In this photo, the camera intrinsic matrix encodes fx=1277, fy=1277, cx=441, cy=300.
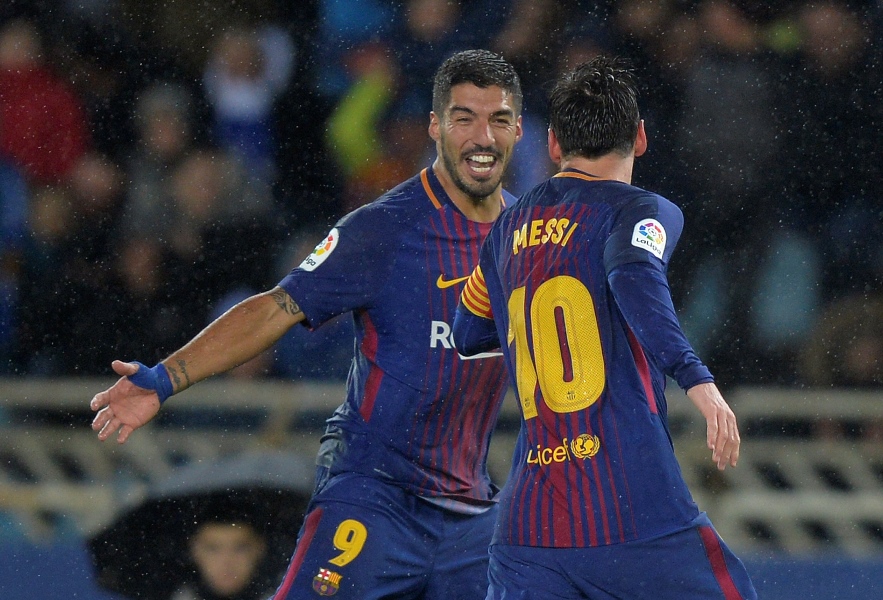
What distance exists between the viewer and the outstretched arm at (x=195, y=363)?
120 inches

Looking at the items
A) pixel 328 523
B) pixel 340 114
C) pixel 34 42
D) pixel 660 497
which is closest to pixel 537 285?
pixel 660 497

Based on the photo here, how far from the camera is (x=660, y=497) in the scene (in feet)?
8.27

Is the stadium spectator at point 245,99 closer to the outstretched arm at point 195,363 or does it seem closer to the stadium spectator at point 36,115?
the stadium spectator at point 36,115

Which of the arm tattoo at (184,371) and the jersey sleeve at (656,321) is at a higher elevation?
the jersey sleeve at (656,321)

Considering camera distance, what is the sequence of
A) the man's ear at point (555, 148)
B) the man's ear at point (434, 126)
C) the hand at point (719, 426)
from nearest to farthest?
the hand at point (719, 426) → the man's ear at point (555, 148) → the man's ear at point (434, 126)

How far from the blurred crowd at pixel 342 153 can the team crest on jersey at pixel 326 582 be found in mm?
2923

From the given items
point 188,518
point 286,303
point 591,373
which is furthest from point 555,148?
point 188,518

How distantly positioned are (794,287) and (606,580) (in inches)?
162

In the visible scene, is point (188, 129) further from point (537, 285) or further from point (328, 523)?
point (537, 285)

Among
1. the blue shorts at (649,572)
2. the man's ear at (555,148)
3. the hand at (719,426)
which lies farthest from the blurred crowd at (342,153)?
the hand at (719,426)

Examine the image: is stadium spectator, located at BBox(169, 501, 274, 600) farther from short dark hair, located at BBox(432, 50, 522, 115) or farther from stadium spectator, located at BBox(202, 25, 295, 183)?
stadium spectator, located at BBox(202, 25, 295, 183)

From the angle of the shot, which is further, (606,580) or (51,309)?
(51,309)

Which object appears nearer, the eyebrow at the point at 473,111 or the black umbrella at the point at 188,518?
the eyebrow at the point at 473,111

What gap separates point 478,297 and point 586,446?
19.7 inches
